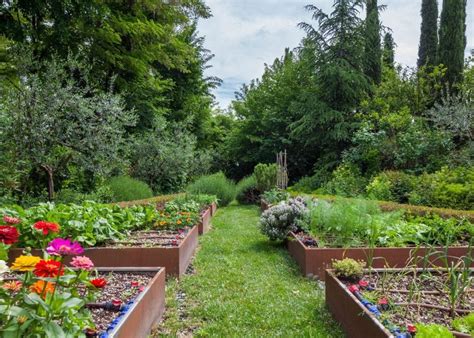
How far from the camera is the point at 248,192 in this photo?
13805 millimetres

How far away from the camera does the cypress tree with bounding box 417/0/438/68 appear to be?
632 inches

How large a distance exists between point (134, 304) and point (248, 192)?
37.6 ft

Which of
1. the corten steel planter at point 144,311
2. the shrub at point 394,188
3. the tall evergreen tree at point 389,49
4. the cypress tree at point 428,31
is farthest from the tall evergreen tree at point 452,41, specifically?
the corten steel planter at point 144,311

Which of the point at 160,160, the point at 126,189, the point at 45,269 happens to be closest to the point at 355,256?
the point at 45,269

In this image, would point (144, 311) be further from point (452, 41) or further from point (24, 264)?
point (452, 41)

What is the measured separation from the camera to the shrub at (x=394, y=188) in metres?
8.52

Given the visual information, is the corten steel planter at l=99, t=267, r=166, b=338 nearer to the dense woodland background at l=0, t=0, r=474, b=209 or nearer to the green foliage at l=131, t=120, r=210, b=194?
the dense woodland background at l=0, t=0, r=474, b=209

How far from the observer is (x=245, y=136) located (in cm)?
1686

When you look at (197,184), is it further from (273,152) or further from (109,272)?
(109,272)

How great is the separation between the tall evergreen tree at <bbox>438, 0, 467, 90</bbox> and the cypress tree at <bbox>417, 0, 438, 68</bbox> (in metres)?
2.62

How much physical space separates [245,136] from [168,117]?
12.2 ft

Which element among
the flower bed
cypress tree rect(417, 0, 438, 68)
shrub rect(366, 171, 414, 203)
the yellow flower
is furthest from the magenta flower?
cypress tree rect(417, 0, 438, 68)

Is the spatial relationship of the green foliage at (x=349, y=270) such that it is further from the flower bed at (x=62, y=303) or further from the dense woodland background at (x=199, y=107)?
the dense woodland background at (x=199, y=107)

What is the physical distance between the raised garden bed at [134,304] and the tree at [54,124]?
174 inches
